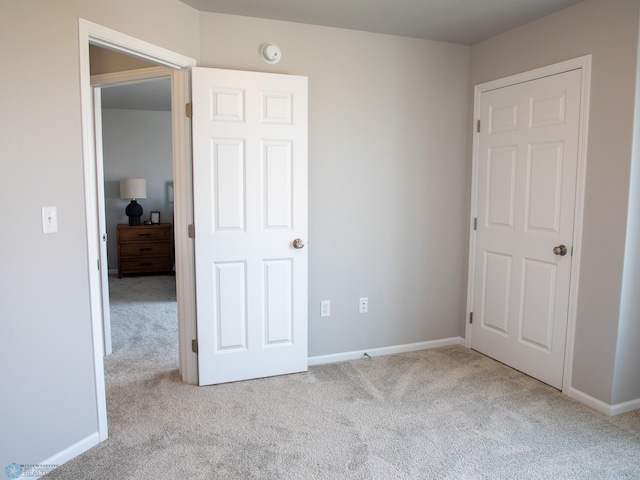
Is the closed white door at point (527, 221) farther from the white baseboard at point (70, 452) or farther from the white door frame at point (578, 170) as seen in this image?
the white baseboard at point (70, 452)

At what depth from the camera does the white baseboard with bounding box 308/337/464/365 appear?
10.5 ft

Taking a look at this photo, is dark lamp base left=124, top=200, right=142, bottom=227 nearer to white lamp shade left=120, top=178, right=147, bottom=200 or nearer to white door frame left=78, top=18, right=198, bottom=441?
white lamp shade left=120, top=178, right=147, bottom=200

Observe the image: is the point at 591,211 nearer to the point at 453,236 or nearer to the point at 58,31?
the point at 453,236

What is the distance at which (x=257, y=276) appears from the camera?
286cm

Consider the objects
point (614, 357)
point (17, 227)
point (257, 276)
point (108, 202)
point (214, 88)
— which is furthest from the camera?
point (108, 202)

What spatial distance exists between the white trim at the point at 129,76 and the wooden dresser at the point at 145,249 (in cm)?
340

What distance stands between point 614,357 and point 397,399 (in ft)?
4.11

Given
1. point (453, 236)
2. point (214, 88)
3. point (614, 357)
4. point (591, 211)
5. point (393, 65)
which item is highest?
point (393, 65)

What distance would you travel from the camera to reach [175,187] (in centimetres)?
275

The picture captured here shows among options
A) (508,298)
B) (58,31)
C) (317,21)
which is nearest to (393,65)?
(317,21)

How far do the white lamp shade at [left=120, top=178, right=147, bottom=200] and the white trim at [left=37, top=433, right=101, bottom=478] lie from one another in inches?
180

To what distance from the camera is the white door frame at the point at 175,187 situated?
207cm

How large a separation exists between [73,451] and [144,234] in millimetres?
4483

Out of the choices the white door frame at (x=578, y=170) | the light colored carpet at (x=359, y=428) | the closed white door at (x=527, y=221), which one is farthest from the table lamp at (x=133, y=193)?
the white door frame at (x=578, y=170)
